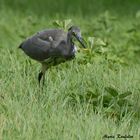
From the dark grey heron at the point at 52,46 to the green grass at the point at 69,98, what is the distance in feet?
0.60

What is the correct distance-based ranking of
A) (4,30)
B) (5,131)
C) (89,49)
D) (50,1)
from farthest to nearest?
(50,1), (4,30), (89,49), (5,131)

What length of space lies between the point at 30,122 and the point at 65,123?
0.27 meters

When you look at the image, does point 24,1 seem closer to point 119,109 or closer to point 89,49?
point 89,49

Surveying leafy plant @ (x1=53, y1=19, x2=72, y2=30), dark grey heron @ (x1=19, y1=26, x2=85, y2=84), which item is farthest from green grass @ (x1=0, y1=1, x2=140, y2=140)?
leafy plant @ (x1=53, y1=19, x2=72, y2=30)

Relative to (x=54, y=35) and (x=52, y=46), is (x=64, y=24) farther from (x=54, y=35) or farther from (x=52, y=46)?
(x=52, y=46)

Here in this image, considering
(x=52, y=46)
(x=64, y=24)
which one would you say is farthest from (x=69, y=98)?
(x=64, y=24)

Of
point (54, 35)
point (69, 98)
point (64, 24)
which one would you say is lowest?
point (69, 98)

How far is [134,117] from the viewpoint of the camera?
20.0 feet

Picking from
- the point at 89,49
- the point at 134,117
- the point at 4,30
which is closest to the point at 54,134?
the point at 134,117

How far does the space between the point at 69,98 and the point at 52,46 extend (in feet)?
2.52

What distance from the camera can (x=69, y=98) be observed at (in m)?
6.31

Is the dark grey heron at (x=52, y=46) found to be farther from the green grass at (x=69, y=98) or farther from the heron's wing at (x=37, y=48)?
the green grass at (x=69, y=98)

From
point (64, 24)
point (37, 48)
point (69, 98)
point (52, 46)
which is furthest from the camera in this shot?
point (64, 24)

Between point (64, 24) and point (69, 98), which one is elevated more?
point (64, 24)
